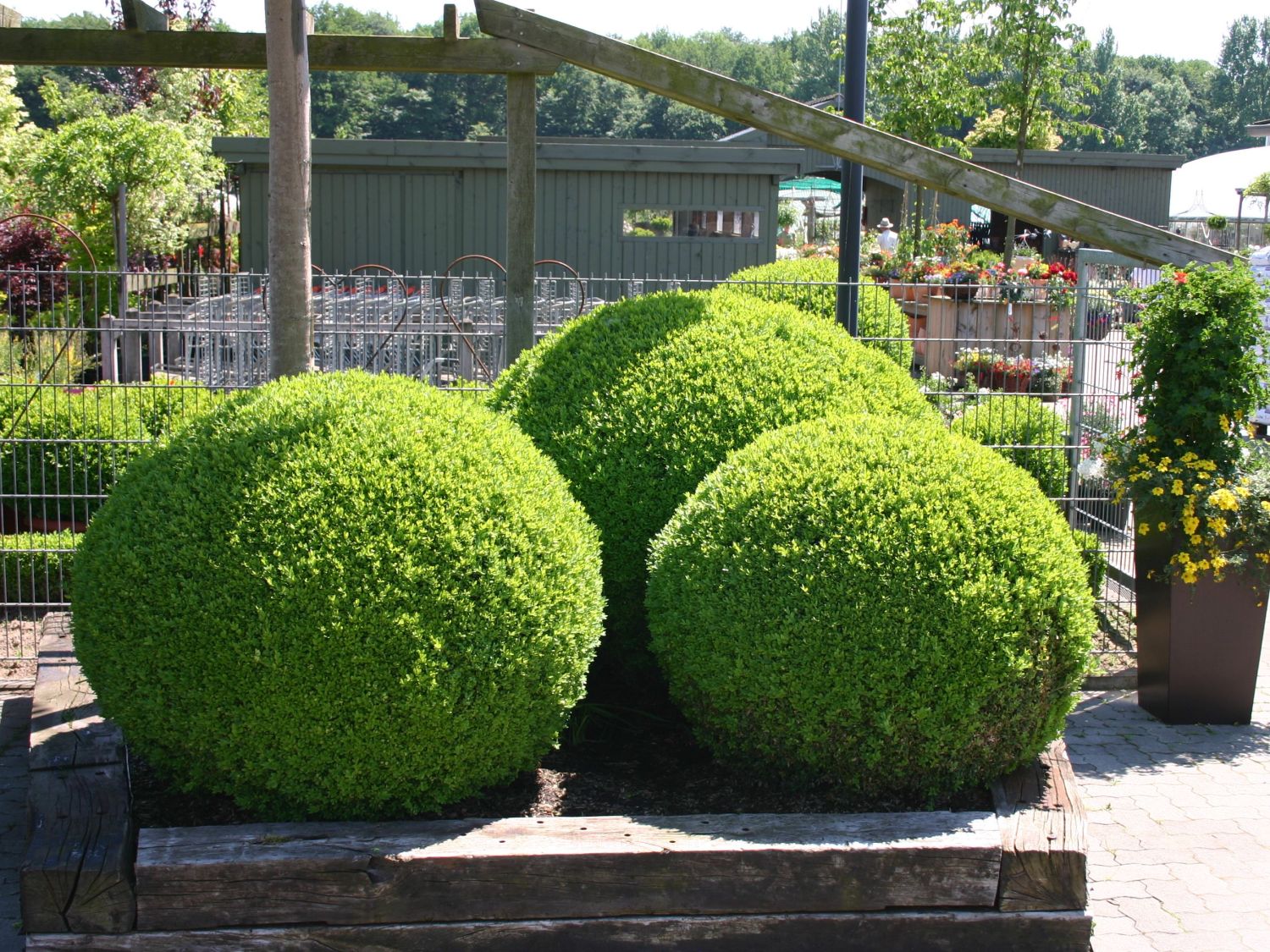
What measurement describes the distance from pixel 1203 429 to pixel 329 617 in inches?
169

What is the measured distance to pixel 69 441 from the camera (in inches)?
239

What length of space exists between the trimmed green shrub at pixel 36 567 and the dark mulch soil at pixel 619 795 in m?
2.73

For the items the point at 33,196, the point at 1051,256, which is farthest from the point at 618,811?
the point at 1051,256

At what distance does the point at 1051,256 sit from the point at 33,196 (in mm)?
25406

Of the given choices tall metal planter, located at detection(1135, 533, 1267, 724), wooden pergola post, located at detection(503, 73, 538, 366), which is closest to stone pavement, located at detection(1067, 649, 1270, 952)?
tall metal planter, located at detection(1135, 533, 1267, 724)

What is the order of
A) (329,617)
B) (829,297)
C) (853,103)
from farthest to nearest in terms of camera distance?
(829,297)
(853,103)
(329,617)

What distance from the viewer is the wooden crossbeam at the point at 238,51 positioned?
5.33 m

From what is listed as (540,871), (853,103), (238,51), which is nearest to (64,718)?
(540,871)

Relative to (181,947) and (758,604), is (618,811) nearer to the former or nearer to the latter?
(758,604)

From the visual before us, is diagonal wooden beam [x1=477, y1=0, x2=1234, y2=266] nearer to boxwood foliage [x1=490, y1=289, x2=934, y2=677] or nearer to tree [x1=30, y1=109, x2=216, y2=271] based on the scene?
boxwood foliage [x1=490, y1=289, x2=934, y2=677]

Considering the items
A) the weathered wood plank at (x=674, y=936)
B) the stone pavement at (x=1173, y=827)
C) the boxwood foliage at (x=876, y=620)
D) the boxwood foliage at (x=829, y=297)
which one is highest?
the boxwood foliage at (x=829, y=297)

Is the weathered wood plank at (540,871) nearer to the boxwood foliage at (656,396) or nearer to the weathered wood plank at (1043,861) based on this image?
the weathered wood plank at (1043,861)

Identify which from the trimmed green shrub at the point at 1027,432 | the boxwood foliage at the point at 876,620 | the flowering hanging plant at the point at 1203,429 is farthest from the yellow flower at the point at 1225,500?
the boxwood foliage at the point at 876,620

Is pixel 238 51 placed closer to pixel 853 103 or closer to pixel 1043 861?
pixel 853 103
